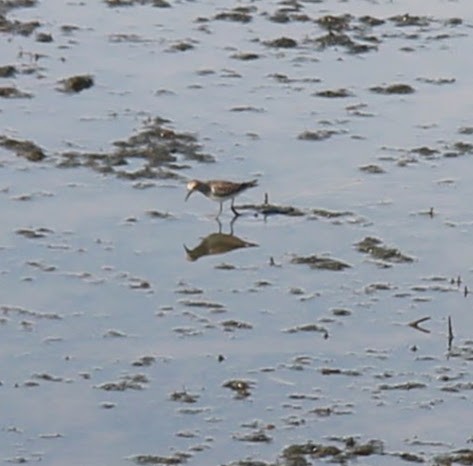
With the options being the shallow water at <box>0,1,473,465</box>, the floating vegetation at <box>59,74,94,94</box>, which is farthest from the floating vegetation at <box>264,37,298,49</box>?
the floating vegetation at <box>59,74,94,94</box>

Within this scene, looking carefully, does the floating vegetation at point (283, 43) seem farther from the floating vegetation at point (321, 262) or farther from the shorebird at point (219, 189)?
the floating vegetation at point (321, 262)

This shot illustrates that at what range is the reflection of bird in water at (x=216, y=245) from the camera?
1475cm

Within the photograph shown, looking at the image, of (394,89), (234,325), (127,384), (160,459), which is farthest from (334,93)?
(160,459)

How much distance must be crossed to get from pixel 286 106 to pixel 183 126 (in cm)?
120

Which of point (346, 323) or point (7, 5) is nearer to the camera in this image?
point (346, 323)

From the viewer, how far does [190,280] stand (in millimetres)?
14195

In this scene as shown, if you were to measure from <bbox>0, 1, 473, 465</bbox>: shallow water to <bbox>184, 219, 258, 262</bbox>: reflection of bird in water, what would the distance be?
0.12 feet

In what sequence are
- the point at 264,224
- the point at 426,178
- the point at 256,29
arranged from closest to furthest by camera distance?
the point at 264,224 → the point at 426,178 → the point at 256,29

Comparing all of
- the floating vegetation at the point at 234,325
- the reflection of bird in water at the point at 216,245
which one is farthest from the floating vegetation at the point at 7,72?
the floating vegetation at the point at 234,325

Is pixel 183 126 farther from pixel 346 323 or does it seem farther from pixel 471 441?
pixel 471 441

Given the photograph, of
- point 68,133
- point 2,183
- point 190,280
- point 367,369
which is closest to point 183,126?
point 68,133

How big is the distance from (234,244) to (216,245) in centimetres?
14

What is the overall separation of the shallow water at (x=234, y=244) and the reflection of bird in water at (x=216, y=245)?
35 mm

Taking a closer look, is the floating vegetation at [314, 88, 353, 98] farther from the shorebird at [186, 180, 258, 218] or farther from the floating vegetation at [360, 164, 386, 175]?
the shorebird at [186, 180, 258, 218]
